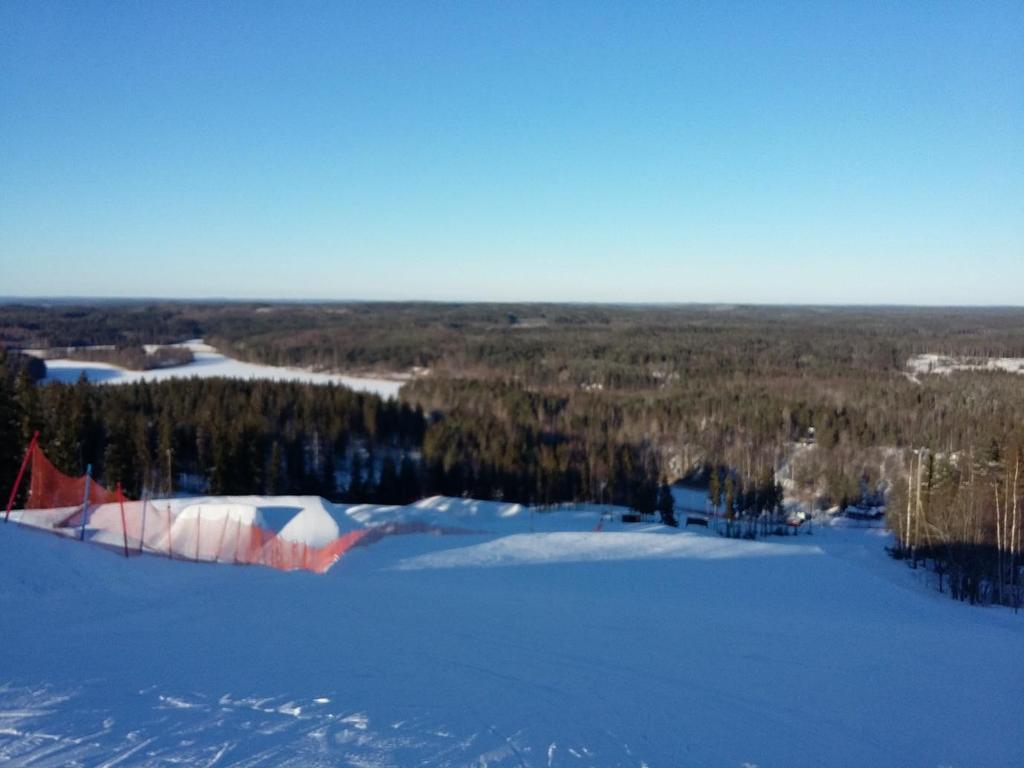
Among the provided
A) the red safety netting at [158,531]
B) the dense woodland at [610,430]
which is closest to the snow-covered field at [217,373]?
the dense woodland at [610,430]

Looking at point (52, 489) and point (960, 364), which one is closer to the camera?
point (52, 489)

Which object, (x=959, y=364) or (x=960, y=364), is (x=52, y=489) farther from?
(x=959, y=364)

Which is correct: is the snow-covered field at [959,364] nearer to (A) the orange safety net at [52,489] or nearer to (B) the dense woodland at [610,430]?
(B) the dense woodland at [610,430]

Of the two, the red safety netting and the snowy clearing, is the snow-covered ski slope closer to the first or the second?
the red safety netting

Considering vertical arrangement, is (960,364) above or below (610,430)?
above

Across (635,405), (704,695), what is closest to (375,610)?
(704,695)

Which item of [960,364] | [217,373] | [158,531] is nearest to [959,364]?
[960,364]

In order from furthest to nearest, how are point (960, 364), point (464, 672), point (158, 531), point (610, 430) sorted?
point (960, 364) < point (610, 430) < point (158, 531) < point (464, 672)
